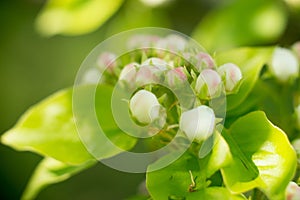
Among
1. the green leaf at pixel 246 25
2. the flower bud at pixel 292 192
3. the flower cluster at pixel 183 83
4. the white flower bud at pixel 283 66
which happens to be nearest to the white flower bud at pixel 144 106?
the flower cluster at pixel 183 83

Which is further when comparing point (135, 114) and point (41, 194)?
point (41, 194)

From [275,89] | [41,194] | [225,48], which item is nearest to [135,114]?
[275,89]

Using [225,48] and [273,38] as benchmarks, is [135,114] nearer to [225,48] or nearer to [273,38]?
[225,48]

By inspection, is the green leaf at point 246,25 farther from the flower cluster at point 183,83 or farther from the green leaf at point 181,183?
the green leaf at point 181,183

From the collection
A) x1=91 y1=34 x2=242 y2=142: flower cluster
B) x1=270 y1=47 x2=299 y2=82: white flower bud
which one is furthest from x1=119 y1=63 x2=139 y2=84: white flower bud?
x1=270 y1=47 x2=299 y2=82: white flower bud

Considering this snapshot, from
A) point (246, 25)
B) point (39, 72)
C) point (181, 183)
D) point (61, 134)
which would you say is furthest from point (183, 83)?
point (39, 72)

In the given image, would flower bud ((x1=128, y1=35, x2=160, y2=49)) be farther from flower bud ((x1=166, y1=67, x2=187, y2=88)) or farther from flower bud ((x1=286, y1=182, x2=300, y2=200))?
flower bud ((x1=286, y1=182, x2=300, y2=200))
